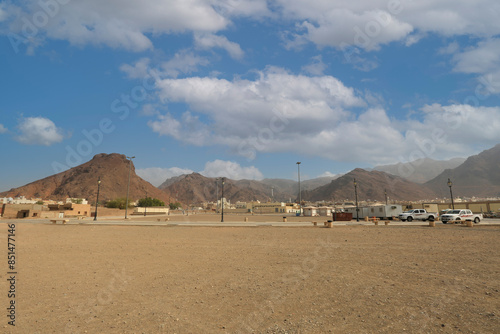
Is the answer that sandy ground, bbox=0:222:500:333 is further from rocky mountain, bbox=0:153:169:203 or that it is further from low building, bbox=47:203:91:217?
rocky mountain, bbox=0:153:169:203

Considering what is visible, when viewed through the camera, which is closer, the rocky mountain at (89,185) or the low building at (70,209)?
the low building at (70,209)

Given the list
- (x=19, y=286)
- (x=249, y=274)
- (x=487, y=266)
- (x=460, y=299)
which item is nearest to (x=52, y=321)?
(x=19, y=286)

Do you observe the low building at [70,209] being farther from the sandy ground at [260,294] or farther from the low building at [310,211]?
the sandy ground at [260,294]

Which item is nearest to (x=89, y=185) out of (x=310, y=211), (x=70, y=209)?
(x=70, y=209)

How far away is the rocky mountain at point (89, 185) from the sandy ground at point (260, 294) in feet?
522

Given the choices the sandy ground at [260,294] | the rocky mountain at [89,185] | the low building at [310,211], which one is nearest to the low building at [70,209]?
the low building at [310,211]

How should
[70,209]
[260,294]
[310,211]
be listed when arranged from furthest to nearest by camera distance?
[310,211] → [70,209] → [260,294]

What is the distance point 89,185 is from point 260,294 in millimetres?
186161

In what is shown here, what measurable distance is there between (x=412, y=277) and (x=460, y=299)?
2009mm

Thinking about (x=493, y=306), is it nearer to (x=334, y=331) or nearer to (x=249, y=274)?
(x=334, y=331)

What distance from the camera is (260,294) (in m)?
6.93

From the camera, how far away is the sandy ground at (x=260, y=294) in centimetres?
518

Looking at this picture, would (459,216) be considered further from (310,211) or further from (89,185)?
(89,185)

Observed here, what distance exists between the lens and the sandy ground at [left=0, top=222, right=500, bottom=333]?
5184mm
